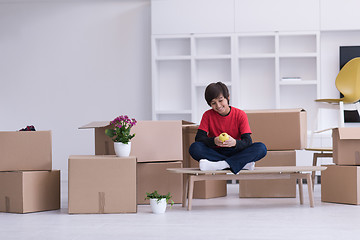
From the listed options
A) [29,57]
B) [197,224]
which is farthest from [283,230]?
[29,57]

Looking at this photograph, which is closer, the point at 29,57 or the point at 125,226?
the point at 125,226

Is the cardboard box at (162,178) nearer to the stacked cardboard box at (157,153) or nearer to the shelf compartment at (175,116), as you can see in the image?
the stacked cardboard box at (157,153)

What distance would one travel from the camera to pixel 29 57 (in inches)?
257

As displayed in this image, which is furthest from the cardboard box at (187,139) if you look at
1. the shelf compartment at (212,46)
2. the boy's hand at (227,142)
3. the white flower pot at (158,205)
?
the shelf compartment at (212,46)

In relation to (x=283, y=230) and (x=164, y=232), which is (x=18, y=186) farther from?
(x=283, y=230)

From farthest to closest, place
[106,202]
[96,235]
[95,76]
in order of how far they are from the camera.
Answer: [95,76]
[106,202]
[96,235]

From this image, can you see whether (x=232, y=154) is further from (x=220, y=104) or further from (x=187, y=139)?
(x=187, y=139)

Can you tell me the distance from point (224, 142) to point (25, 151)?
1.30 m

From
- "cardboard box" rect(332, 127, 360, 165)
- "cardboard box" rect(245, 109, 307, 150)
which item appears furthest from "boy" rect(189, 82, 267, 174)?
"cardboard box" rect(332, 127, 360, 165)

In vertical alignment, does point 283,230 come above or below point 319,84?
below

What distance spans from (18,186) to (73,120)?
3064 mm

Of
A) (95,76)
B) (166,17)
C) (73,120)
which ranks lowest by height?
(73,120)

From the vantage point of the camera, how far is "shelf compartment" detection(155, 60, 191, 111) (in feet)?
20.5

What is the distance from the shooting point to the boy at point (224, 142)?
11.2 feet
